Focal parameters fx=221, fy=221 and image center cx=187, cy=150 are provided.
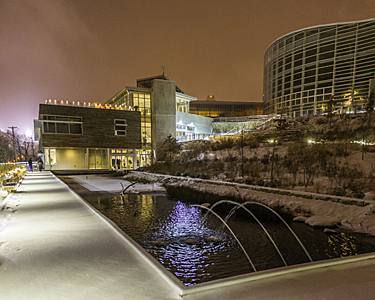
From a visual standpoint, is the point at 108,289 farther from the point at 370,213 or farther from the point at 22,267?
the point at 370,213

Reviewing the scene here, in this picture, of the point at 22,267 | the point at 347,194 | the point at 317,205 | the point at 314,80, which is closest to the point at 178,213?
the point at 317,205

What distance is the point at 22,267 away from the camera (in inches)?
141

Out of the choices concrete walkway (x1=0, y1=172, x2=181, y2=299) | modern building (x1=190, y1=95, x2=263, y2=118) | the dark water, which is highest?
modern building (x1=190, y1=95, x2=263, y2=118)

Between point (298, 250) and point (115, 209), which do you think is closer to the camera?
point (298, 250)

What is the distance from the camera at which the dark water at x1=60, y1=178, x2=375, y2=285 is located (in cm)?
478

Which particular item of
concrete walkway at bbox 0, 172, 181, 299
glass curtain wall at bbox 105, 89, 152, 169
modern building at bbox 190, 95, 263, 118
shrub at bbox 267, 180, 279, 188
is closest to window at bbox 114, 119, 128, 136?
glass curtain wall at bbox 105, 89, 152, 169

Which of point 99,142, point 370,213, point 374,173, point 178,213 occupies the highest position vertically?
point 99,142

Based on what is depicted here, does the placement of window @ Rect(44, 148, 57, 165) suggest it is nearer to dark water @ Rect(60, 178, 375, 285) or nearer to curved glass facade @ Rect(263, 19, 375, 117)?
dark water @ Rect(60, 178, 375, 285)

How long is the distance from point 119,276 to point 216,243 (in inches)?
129

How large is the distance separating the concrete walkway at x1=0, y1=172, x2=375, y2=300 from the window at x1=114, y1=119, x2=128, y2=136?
3248 cm

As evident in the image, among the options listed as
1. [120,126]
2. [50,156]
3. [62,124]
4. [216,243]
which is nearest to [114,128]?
[120,126]

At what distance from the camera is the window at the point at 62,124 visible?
31531mm

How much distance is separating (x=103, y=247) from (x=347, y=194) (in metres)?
9.32

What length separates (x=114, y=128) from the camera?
36000 mm
